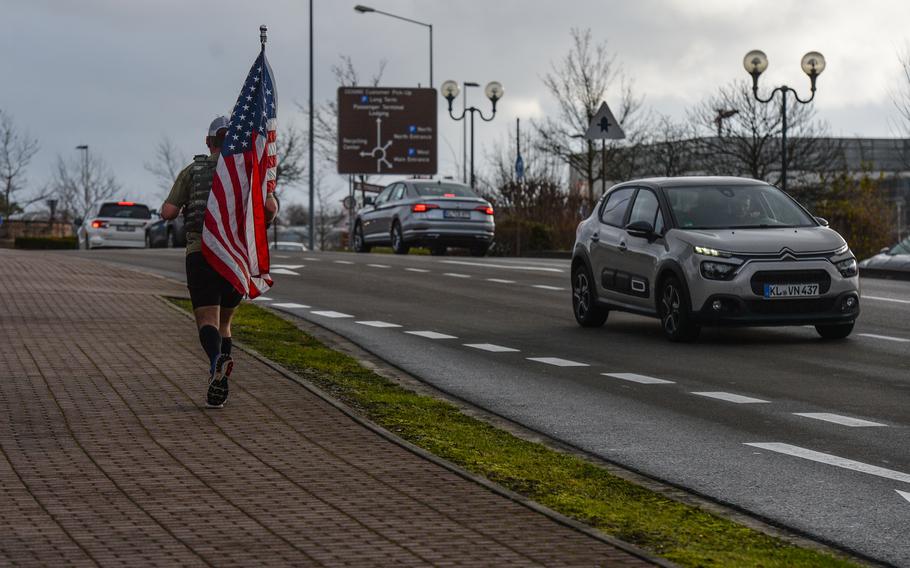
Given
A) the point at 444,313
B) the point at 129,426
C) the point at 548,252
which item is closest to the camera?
the point at 129,426

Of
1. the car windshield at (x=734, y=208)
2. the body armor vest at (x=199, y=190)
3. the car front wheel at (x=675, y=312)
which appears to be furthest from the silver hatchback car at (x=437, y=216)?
the body armor vest at (x=199, y=190)

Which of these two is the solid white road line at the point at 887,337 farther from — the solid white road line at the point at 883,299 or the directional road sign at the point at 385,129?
the directional road sign at the point at 385,129

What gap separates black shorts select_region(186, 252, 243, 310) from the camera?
1027cm

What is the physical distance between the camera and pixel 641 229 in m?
16.1

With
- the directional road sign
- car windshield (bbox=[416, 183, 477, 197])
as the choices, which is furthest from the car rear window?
car windshield (bbox=[416, 183, 477, 197])

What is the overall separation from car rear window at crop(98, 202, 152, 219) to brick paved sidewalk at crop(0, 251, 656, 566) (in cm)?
3433

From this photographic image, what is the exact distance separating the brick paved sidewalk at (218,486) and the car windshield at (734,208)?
5546 mm

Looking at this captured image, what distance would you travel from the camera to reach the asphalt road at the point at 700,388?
7.83 metres

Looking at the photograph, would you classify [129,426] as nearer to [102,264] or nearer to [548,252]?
[102,264]

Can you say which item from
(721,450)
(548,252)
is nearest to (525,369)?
(721,450)

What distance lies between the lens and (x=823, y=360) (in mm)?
13977

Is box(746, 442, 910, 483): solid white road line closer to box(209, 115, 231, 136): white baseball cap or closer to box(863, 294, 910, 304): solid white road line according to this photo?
box(209, 115, 231, 136): white baseball cap

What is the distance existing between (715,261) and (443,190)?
67.2ft

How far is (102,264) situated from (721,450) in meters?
19.1
